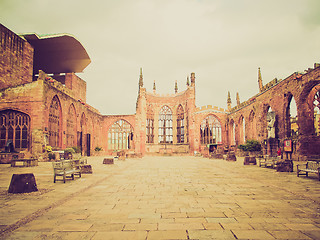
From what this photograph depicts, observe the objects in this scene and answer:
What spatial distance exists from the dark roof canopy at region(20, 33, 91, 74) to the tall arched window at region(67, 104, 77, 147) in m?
7.83

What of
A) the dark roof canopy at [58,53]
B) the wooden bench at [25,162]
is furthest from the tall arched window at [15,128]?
the dark roof canopy at [58,53]

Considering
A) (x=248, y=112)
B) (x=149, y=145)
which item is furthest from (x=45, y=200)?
(x=149, y=145)

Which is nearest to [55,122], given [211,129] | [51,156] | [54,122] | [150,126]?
[54,122]

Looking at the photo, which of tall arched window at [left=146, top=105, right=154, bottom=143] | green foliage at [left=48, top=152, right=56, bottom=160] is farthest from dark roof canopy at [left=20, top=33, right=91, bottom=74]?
→ tall arched window at [left=146, top=105, right=154, bottom=143]

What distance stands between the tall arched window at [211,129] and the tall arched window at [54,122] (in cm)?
2258

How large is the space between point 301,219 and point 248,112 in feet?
82.1

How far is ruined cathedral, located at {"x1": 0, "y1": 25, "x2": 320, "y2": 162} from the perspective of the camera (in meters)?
16.0

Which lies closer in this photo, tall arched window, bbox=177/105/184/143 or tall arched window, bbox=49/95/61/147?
tall arched window, bbox=49/95/61/147

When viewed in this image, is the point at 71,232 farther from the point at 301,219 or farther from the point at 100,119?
the point at 100,119

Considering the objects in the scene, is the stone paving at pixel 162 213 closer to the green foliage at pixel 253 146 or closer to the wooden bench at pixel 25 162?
the wooden bench at pixel 25 162

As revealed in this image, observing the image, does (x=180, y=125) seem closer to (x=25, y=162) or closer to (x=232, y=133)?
(x=232, y=133)

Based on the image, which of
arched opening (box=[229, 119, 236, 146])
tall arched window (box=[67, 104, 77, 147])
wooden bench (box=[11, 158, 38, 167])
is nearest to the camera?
wooden bench (box=[11, 158, 38, 167])

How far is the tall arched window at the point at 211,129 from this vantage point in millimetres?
35031

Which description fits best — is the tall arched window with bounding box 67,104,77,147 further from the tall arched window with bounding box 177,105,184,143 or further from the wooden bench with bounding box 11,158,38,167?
the tall arched window with bounding box 177,105,184,143
